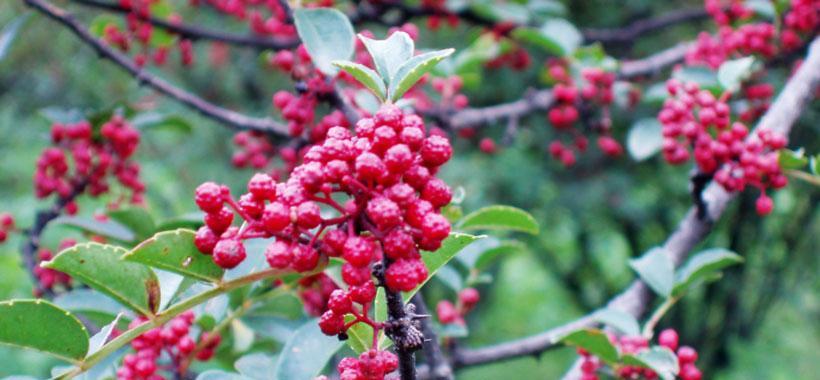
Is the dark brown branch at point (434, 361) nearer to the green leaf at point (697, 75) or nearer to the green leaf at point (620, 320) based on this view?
the green leaf at point (620, 320)

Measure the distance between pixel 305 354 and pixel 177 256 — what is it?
341 mm

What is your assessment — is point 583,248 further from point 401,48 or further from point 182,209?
point 401,48

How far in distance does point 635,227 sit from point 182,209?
2635 millimetres

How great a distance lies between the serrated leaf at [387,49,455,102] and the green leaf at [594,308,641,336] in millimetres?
661

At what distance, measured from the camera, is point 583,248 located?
3.98 metres

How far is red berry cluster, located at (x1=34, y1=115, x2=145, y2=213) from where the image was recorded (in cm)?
196

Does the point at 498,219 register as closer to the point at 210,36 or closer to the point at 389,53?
the point at 389,53

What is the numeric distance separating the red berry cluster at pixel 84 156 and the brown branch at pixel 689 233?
1073 millimetres

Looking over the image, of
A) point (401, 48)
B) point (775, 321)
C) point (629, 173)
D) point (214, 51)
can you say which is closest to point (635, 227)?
point (629, 173)

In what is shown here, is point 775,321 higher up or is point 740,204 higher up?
point 740,204

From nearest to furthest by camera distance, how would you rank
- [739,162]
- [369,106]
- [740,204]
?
1. [739,162]
2. [369,106]
3. [740,204]

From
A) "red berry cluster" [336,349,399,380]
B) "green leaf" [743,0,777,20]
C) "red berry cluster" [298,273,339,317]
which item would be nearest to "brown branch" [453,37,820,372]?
"red berry cluster" [298,273,339,317]

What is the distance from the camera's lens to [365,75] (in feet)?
2.96

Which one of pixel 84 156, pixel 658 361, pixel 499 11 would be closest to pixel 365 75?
pixel 658 361
